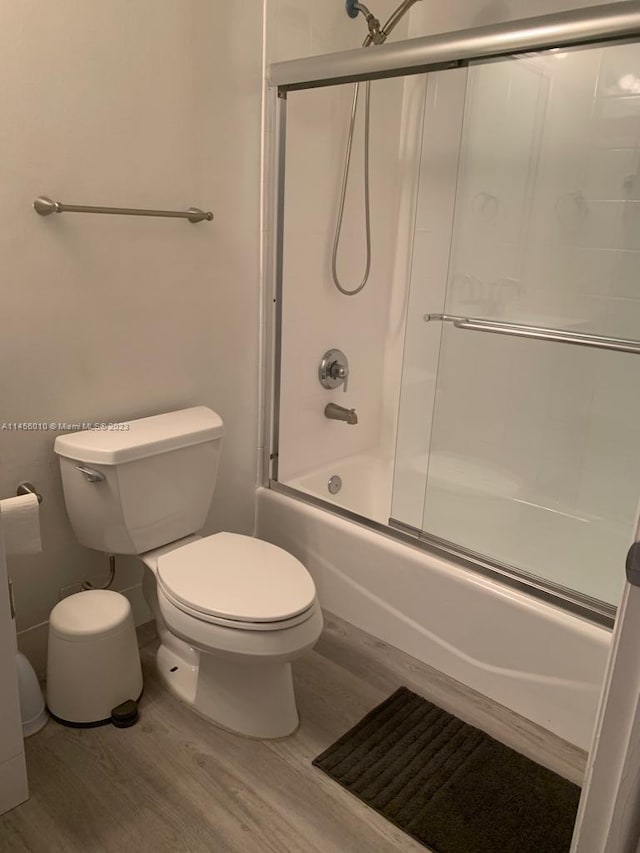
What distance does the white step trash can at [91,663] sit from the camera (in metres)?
1.75

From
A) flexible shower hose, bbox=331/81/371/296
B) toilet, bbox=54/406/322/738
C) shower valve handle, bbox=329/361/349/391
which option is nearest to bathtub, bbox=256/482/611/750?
toilet, bbox=54/406/322/738

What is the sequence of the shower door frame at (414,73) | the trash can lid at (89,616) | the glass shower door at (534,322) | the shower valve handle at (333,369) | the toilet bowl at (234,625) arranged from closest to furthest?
the shower door frame at (414,73)
the toilet bowl at (234,625)
the trash can lid at (89,616)
the glass shower door at (534,322)
the shower valve handle at (333,369)

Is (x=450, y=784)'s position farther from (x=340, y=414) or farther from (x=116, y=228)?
(x=116, y=228)

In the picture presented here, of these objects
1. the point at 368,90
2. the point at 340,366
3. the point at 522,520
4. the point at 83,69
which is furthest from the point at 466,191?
the point at 83,69

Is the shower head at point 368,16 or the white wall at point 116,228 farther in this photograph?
the shower head at point 368,16

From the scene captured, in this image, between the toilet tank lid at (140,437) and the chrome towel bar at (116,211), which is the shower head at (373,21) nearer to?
the chrome towel bar at (116,211)

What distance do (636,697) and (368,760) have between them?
1042 mm

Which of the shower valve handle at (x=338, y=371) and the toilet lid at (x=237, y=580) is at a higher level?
the shower valve handle at (x=338, y=371)

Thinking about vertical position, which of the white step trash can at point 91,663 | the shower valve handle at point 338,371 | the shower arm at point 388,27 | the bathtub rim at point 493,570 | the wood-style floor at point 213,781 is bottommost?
the wood-style floor at point 213,781

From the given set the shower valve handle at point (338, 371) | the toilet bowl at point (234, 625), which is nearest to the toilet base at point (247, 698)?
the toilet bowl at point (234, 625)

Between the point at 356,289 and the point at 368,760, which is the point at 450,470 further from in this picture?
the point at 368,760

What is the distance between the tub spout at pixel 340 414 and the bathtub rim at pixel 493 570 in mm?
390

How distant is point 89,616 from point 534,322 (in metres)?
1.70

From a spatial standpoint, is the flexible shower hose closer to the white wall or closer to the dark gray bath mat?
the white wall
